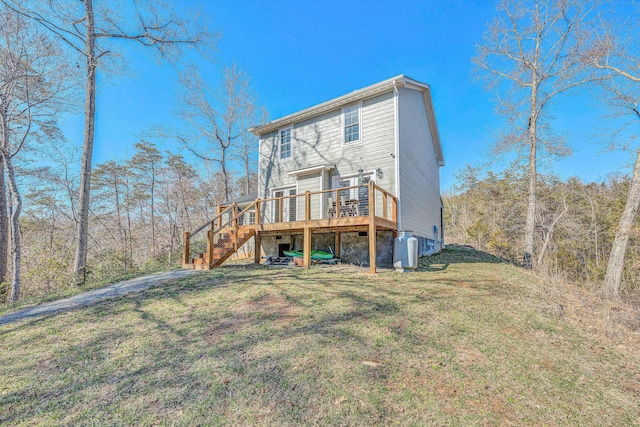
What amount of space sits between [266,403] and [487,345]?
2.75 metres

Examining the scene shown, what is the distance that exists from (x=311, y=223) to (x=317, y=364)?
5473mm

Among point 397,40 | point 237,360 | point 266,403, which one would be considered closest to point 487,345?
point 266,403

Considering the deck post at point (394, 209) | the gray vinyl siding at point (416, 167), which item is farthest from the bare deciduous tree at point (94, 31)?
the deck post at point (394, 209)

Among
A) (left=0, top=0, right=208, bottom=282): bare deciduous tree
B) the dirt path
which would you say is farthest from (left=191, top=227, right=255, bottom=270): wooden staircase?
(left=0, top=0, right=208, bottom=282): bare deciduous tree

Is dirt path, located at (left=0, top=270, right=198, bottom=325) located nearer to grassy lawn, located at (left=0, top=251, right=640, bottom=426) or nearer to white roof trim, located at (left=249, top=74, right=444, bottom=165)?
grassy lawn, located at (left=0, top=251, right=640, bottom=426)

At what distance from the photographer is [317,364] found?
298cm

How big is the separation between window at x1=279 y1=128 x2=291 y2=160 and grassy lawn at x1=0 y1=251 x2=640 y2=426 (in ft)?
25.5

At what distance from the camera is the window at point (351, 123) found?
10180mm

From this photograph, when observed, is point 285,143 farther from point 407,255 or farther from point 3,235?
point 3,235

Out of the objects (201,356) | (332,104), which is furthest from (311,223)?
(201,356)

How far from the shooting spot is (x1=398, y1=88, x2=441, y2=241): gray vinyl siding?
9609mm

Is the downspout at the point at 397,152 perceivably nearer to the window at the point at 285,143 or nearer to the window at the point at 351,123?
the window at the point at 351,123

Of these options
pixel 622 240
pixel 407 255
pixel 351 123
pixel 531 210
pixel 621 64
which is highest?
pixel 621 64

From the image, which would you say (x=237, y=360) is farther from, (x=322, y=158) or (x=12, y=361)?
Answer: (x=322, y=158)
